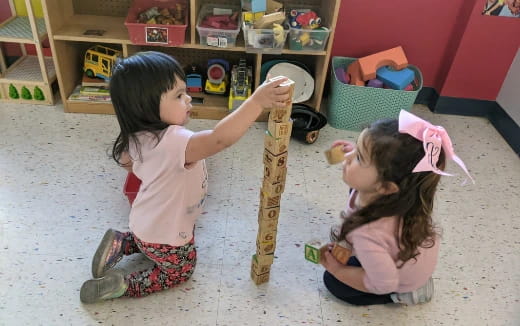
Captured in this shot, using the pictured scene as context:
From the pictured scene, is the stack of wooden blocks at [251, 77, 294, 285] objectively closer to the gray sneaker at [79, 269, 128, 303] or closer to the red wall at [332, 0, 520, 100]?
the gray sneaker at [79, 269, 128, 303]

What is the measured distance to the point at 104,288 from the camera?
3.58 ft

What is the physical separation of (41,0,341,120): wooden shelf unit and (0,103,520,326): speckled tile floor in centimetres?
12

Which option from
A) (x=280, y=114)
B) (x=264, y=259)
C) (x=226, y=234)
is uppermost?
(x=280, y=114)

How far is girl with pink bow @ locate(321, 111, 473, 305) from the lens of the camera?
91 centimetres

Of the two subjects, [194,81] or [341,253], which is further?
[194,81]

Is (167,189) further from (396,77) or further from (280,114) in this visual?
(396,77)

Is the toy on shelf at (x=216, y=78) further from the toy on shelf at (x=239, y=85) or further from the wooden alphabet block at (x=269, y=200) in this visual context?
the wooden alphabet block at (x=269, y=200)

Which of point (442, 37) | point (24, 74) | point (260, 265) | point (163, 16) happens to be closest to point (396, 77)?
point (442, 37)

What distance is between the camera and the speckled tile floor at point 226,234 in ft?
3.74

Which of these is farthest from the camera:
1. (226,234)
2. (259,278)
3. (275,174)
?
(226,234)

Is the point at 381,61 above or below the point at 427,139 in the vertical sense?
below

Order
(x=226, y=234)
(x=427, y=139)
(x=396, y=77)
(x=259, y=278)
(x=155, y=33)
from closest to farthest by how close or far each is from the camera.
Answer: (x=427, y=139), (x=259, y=278), (x=226, y=234), (x=155, y=33), (x=396, y=77)

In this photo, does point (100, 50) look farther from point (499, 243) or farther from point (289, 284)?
point (499, 243)

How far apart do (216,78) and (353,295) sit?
49.1 inches
